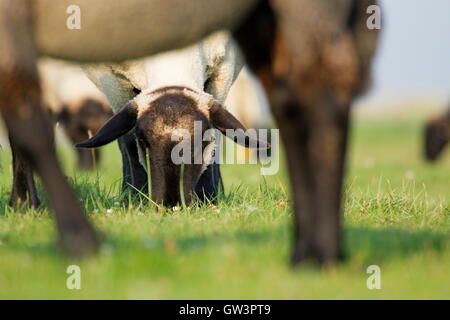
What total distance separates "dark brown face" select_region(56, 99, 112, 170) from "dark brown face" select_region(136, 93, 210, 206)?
1005cm

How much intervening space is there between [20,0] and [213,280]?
5.36ft

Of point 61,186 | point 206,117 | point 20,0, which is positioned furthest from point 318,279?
point 206,117

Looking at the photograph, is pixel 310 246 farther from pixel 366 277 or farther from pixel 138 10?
A: pixel 138 10

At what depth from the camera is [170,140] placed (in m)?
6.29

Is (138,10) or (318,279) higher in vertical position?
(138,10)

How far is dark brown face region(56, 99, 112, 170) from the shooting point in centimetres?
1650

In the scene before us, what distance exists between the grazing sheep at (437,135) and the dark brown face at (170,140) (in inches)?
963

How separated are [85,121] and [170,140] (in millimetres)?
10726

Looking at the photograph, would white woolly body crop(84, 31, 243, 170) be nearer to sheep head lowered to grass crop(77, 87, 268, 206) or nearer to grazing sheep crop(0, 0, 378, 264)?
sheep head lowered to grass crop(77, 87, 268, 206)

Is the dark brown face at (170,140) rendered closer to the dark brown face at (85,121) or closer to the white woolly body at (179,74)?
the white woolly body at (179,74)

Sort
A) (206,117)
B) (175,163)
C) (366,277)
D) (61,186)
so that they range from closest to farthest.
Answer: (366,277) < (61,186) < (175,163) < (206,117)

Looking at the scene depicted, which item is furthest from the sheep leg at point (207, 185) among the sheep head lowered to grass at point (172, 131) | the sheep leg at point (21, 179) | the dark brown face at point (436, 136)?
the dark brown face at point (436, 136)

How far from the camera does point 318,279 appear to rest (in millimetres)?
3537
